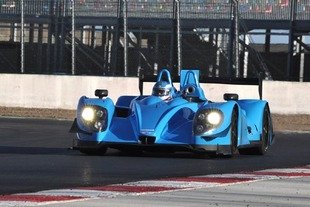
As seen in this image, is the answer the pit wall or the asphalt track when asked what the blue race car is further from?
the pit wall

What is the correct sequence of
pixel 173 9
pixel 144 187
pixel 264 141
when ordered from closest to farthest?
pixel 144 187 → pixel 264 141 → pixel 173 9

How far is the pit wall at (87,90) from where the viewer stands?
1087 inches

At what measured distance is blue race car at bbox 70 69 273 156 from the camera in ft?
47.6

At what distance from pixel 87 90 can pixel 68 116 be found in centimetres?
157

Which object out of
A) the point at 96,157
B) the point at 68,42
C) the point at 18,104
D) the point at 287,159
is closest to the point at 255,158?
the point at 287,159

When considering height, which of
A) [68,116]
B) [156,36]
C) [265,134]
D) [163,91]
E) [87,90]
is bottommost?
[68,116]

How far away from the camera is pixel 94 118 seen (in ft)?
48.8

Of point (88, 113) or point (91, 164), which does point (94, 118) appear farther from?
point (91, 164)

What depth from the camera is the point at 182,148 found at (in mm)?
14570

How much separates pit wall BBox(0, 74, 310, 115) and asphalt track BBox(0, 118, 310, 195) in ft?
26.4

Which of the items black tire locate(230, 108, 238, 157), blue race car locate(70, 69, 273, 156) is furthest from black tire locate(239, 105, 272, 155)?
black tire locate(230, 108, 238, 157)

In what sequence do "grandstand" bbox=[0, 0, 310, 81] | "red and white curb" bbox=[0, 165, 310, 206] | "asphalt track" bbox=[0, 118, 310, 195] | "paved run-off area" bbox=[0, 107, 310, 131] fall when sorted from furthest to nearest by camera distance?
"grandstand" bbox=[0, 0, 310, 81]
"paved run-off area" bbox=[0, 107, 310, 131]
"asphalt track" bbox=[0, 118, 310, 195]
"red and white curb" bbox=[0, 165, 310, 206]

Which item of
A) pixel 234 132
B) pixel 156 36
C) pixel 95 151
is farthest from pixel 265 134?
pixel 156 36

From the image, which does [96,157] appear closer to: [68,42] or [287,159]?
[287,159]
